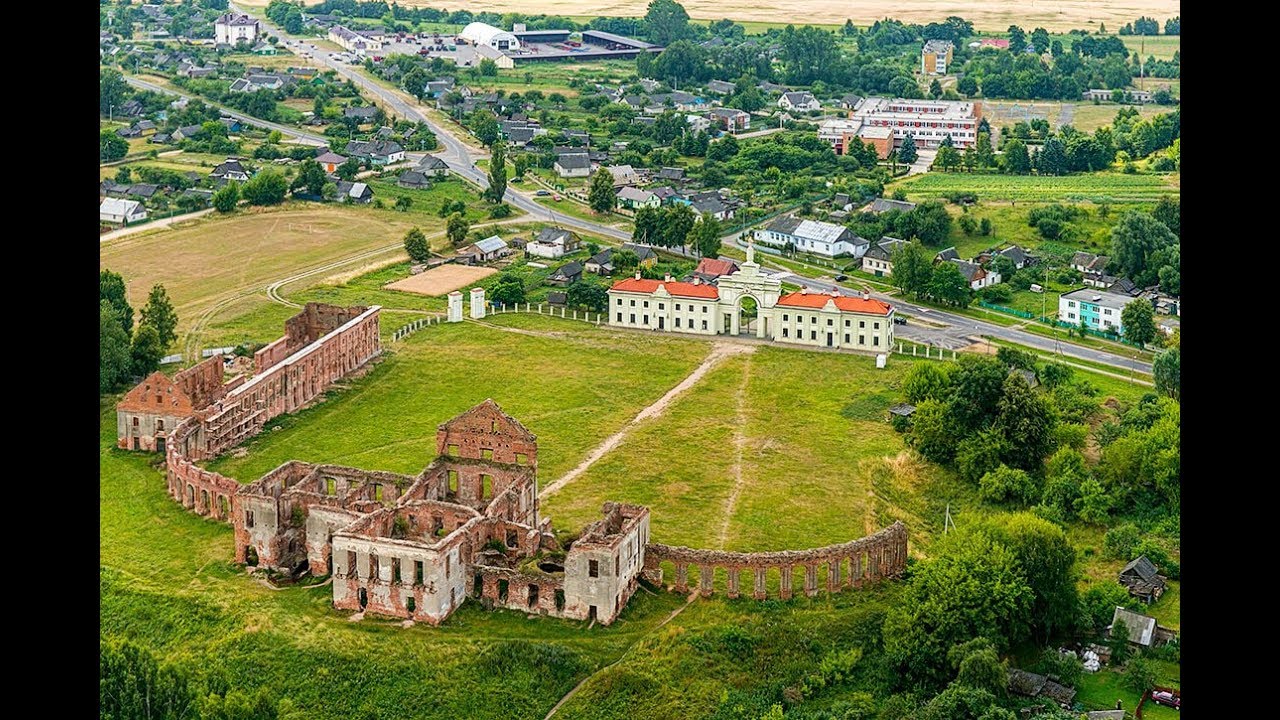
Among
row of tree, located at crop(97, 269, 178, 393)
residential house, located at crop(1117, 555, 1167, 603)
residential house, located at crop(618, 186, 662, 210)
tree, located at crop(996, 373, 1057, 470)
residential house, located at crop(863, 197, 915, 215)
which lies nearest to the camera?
residential house, located at crop(1117, 555, 1167, 603)

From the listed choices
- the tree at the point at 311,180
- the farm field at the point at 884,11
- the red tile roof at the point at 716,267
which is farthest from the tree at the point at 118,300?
the farm field at the point at 884,11

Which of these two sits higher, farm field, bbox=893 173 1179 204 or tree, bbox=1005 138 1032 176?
tree, bbox=1005 138 1032 176

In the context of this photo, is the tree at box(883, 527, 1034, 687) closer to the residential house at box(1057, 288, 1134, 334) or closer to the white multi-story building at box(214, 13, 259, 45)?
the residential house at box(1057, 288, 1134, 334)

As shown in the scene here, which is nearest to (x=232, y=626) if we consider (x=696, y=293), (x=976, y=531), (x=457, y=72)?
(x=976, y=531)

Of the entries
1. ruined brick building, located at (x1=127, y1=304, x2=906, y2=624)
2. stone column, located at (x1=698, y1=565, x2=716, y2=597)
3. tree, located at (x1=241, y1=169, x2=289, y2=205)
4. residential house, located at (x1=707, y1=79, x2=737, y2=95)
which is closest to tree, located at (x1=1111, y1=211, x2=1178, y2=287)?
ruined brick building, located at (x1=127, y1=304, x2=906, y2=624)

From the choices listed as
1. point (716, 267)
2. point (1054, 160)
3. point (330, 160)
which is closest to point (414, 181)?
point (330, 160)

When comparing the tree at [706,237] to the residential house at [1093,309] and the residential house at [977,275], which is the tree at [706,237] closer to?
the residential house at [977,275]

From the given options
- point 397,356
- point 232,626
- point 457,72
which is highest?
point 457,72
